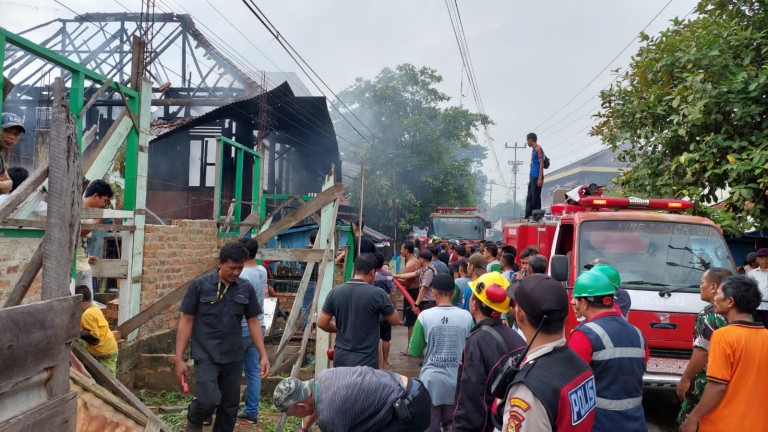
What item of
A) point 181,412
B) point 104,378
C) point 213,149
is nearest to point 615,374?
point 104,378

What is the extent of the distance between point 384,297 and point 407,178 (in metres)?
23.4

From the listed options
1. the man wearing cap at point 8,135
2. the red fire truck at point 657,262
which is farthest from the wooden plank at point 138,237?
the red fire truck at point 657,262

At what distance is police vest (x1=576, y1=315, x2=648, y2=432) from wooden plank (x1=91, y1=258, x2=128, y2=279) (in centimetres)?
574

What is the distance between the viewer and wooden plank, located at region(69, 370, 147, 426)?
4.01 metres

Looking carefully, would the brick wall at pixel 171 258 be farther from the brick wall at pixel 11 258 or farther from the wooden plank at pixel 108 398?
the wooden plank at pixel 108 398

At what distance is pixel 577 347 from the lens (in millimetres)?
3500

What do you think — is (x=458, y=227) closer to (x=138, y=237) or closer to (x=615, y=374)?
(x=138, y=237)

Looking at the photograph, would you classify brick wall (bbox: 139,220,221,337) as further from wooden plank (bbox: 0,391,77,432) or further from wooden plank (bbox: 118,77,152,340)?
wooden plank (bbox: 0,391,77,432)

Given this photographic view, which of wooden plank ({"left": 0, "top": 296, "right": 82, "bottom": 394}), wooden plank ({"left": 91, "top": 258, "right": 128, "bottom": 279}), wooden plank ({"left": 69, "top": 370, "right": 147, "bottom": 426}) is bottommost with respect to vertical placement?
wooden plank ({"left": 69, "top": 370, "right": 147, "bottom": 426})

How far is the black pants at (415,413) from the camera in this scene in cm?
316

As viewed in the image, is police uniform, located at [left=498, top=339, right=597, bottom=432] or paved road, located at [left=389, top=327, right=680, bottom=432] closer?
police uniform, located at [left=498, top=339, right=597, bottom=432]

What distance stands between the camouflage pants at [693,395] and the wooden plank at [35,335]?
13.7 feet

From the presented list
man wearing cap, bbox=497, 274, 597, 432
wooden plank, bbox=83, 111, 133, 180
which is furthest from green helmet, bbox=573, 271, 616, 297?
wooden plank, bbox=83, 111, 133, 180

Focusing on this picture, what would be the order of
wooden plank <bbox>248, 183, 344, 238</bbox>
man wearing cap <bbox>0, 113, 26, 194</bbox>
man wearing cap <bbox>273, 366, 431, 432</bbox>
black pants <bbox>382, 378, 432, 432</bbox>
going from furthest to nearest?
wooden plank <bbox>248, 183, 344, 238</bbox> < man wearing cap <bbox>0, 113, 26, 194</bbox> < black pants <bbox>382, 378, 432, 432</bbox> < man wearing cap <bbox>273, 366, 431, 432</bbox>
